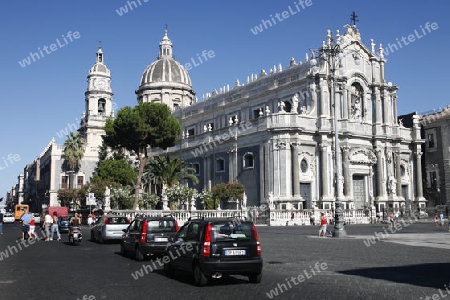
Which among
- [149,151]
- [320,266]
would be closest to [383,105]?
[149,151]

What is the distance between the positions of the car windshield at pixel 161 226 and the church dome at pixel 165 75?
64675 mm

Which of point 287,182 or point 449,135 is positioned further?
point 449,135

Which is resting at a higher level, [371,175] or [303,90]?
[303,90]

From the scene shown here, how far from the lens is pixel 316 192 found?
157ft

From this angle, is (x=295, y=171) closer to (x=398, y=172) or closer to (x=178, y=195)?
(x=178, y=195)

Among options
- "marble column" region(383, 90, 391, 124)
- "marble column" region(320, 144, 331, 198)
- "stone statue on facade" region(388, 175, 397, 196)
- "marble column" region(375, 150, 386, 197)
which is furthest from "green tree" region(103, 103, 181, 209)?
"marble column" region(383, 90, 391, 124)

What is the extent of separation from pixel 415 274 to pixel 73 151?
67264 mm

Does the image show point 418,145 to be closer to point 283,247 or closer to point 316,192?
point 316,192

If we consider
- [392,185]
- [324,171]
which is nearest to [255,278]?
[324,171]

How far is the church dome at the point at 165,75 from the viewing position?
80125 millimetres

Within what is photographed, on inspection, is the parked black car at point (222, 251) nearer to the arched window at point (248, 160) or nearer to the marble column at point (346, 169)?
the arched window at point (248, 160)

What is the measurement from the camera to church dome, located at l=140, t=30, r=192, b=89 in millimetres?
80125

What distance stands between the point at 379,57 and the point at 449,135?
12153 mm

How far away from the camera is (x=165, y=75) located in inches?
3182
